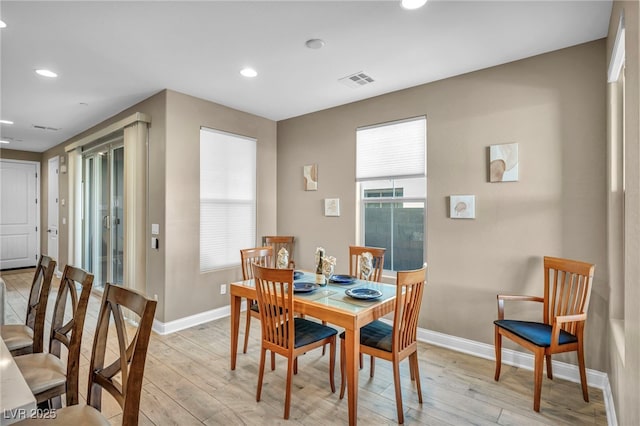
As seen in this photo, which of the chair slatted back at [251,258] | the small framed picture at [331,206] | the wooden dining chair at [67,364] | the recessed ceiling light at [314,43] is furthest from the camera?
the small framed picture at [331,206]

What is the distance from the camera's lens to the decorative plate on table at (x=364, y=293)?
2338 millimetres

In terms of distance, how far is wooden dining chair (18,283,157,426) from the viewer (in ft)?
3.88

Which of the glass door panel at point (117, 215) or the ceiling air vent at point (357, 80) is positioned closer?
the ceiling air vent at point (357, 80)

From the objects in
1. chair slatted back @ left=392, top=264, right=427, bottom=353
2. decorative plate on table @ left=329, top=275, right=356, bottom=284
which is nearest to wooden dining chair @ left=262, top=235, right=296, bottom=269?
decorative plate on table @ left=329, top=275, right=356, bottom=284

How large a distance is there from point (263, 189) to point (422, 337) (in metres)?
2.81

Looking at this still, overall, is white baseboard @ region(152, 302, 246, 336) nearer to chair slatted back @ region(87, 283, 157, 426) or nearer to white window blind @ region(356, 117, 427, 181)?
chair slatted back @ region(87, 283, 157, 426)

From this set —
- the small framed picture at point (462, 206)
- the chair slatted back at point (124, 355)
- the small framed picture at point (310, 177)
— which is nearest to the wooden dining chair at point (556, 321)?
the small framed picture at point (462, 206)

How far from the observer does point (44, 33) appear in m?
2.45

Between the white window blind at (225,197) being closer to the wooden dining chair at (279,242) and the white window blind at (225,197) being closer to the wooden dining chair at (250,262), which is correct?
the wooden dining chair at (279,242)

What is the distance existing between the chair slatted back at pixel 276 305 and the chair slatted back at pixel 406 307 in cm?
68

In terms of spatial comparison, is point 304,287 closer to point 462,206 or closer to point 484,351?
point 462,206

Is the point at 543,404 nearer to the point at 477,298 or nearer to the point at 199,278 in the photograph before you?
the point at 477,298

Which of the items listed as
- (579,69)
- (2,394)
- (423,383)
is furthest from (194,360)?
(579,69)

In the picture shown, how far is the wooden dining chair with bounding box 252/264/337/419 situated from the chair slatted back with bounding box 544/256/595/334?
1.75 metres
